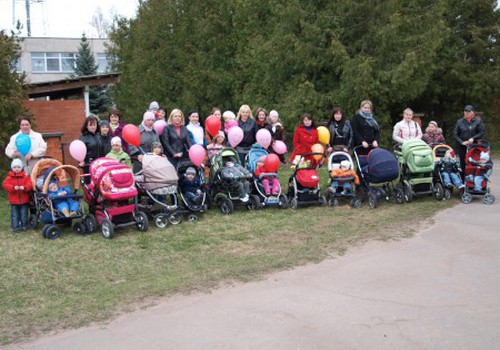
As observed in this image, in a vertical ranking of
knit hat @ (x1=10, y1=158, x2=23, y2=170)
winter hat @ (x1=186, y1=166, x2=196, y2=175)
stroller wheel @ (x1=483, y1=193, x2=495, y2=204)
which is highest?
knit hat @ (x1=10, y1=158, x2=23, y2=170)

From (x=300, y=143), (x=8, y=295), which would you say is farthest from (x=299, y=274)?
(x=300, y=143)

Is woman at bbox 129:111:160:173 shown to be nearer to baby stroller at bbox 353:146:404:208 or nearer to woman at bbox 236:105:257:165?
woman at bbox 236:105:257:165

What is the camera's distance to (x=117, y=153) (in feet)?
30.6

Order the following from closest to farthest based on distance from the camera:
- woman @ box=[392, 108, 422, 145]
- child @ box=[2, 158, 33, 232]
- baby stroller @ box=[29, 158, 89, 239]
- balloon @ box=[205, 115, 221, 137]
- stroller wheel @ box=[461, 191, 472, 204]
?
baby stroller @ box=[29, 158, 89, 239] < child @ box=[2, 158, 33, 232] < stroller wheel @ box=[461, 191, 472, 204] < balloon @ box=[205, 115, 221, 137] < woman @ box=[392, 108, 422, 145]

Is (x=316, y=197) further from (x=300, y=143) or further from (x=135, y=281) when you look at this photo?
(x=135, y=281)

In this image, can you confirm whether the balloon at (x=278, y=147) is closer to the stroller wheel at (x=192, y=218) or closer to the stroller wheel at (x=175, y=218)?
the stroller wheel at (x=192, y=218)

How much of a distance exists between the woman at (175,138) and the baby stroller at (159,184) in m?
0.87

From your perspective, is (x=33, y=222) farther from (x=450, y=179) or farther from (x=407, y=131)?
(x=450, y=179)

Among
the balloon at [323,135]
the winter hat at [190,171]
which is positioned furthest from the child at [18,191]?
the balloon at [323,135]

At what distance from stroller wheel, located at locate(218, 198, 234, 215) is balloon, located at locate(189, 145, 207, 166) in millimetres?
896

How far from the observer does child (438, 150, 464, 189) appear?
35.3 feet

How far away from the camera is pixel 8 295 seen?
19.5ft

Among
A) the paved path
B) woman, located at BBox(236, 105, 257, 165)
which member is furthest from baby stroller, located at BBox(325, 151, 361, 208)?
the paved path

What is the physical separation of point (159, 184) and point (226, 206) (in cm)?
159
